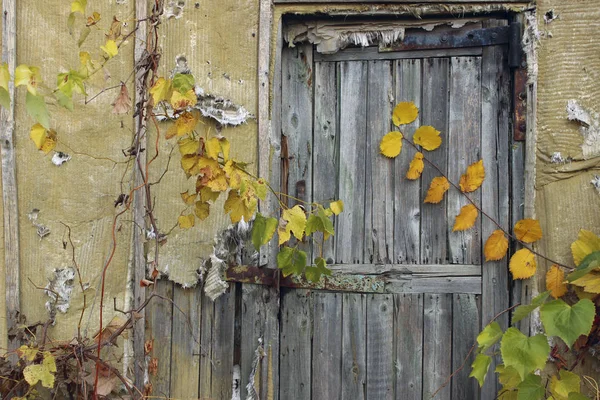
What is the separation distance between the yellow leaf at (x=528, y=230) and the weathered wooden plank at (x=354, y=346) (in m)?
0.76

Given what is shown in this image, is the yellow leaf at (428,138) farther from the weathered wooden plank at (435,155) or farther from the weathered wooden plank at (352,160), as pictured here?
the weathered wooden plank at (352,160)

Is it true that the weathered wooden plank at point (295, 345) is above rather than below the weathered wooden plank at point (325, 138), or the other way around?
below

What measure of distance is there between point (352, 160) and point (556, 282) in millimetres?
1060

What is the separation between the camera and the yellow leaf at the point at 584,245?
2.69m

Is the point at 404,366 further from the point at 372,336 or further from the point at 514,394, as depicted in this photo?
the point at 514,394

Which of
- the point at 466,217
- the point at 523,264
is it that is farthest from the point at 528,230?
the point at 466,217

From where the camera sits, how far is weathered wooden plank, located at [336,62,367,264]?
304 centimetres

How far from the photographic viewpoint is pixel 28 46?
303 cm

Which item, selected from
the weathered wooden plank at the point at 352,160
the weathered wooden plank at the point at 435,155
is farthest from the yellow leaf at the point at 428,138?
the weathered wooden plank at the point at 352,160

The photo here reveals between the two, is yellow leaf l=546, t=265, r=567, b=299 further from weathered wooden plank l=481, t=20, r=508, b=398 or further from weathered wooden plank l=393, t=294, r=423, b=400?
weathered wooden plank l=393, t=294, r=423, b=400

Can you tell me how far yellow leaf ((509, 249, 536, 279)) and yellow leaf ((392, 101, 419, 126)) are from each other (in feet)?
2.56

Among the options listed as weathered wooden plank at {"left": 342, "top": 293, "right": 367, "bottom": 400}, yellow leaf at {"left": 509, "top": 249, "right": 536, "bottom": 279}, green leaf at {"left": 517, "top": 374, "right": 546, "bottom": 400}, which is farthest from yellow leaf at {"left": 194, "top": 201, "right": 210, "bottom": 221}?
green leaf at {"left": 517, "top": 374, "right": 546, "bottom": 400}

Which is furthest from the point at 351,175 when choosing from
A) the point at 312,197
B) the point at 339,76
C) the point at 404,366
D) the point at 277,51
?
the point at 404,366

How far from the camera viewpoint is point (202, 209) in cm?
273
